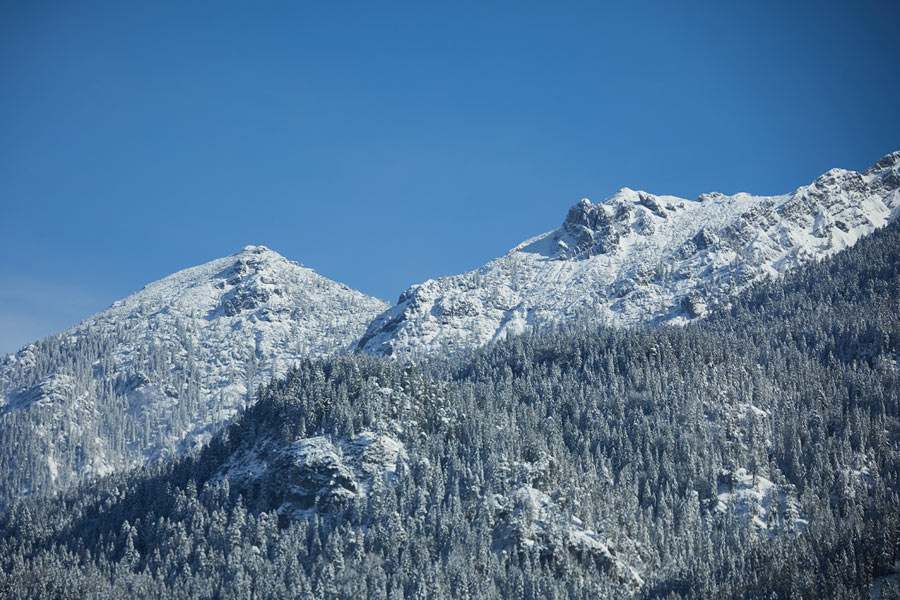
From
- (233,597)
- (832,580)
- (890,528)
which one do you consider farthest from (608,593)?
(233,597)

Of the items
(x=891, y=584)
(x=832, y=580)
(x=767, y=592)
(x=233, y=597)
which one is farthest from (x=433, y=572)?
(x=891, y=584)

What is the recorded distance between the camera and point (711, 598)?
18562 centimetres

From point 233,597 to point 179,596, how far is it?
1229 cm

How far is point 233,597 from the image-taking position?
193750mm

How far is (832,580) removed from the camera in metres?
179

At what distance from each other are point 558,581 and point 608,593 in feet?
35.6

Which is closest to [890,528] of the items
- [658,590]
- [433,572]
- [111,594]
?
[658,590]

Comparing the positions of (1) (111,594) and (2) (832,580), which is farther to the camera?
(1) (111,594)

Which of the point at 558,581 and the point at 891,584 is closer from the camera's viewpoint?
the point at 891,584

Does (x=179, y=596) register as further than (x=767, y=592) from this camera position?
Yes

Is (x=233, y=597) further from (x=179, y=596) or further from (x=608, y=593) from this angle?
(x=608, y=593)

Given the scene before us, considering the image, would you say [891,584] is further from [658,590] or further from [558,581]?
[558,581]

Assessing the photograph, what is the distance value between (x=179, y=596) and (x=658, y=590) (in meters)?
102

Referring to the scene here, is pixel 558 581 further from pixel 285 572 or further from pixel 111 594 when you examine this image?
pixel 111 594
